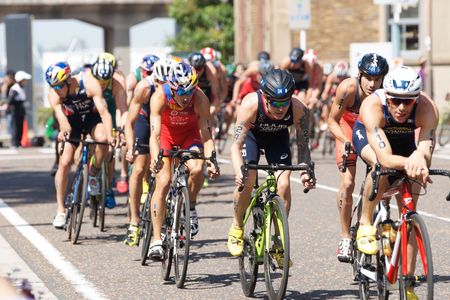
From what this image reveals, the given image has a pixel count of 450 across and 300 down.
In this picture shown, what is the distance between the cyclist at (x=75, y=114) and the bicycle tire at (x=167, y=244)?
2.72 m

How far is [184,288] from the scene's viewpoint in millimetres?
9938

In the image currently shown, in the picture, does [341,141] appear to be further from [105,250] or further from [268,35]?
[268,35]

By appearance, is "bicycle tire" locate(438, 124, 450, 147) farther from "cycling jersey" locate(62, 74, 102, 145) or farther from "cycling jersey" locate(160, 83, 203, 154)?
"cycling jersey" locate(160, 83, 203, 154)

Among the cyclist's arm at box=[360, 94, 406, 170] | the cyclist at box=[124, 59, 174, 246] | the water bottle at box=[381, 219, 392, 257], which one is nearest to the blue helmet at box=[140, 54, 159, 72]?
the cyclist at box=[124, 59, 174, 246]

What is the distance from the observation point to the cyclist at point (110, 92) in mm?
13732

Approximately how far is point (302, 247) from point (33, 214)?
466 cm

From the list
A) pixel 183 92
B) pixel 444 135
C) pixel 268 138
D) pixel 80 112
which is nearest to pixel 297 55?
pixel 80 112

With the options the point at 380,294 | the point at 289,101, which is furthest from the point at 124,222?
the point at 380,294

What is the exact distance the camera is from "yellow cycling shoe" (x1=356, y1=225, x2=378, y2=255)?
26.6 feet

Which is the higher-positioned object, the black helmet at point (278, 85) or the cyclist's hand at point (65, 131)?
the black helmet at point (278, 85)

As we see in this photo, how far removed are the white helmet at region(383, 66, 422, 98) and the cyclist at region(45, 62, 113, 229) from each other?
5.52 meters

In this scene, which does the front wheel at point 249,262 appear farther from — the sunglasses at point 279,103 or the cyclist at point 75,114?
the cyclist at point 75,114

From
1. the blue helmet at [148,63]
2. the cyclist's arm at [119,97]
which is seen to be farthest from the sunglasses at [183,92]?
the blue helmet at [148,63]

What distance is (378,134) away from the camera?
822cm
